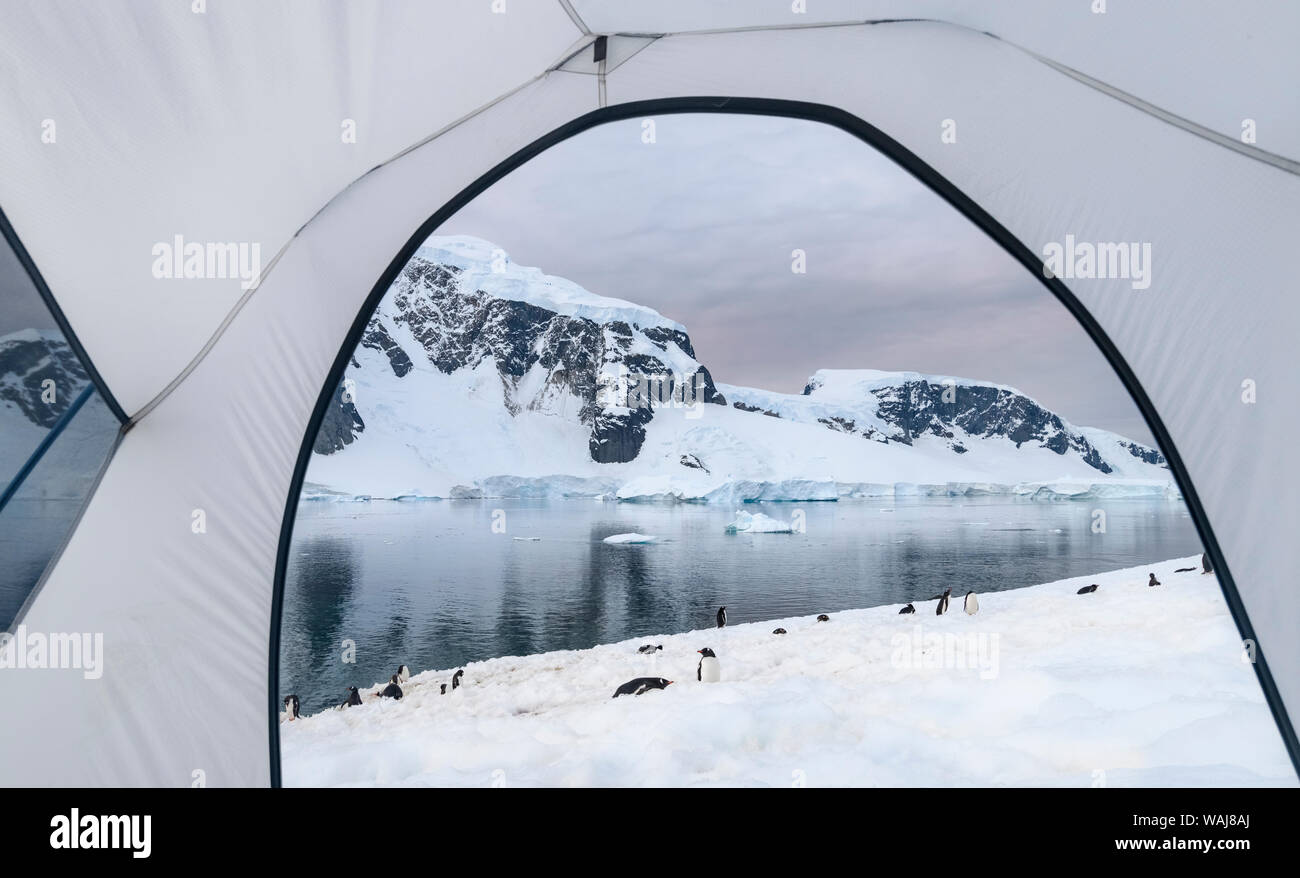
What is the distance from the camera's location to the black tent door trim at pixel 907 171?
2128 millimetres

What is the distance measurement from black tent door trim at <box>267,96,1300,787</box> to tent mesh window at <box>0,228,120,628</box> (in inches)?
23.3

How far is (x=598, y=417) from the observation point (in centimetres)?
10756

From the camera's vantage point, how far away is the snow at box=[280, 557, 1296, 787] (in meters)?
3.46

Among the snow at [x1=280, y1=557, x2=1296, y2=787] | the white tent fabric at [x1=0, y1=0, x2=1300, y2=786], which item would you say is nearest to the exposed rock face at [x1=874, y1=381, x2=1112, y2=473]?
the snow at [x1=280, y1=557, x2=1296, y2=787]

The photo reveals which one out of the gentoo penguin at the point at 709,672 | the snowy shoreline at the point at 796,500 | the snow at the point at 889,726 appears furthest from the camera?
the snowy shoreline at the point at 796,500

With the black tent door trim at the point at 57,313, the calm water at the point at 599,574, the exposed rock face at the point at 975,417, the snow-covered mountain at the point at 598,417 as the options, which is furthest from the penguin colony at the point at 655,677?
the exposed rock face at the point at 975,417

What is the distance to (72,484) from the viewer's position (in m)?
2.18

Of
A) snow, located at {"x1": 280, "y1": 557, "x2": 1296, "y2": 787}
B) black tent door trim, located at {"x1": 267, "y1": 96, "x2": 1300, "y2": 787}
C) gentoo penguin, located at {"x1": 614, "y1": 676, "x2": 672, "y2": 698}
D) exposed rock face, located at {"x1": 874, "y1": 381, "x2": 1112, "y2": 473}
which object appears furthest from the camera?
exposed rock face, located at {"x1": 874, "y1": 381, "x2": 1112, "y2": 473}

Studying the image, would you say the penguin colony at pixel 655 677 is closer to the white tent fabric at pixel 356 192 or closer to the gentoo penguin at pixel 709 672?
the gentoo penguin at pixel 709 672

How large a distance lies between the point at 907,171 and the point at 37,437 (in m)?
3.01

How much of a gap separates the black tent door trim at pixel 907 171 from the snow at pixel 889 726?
27.3 inches

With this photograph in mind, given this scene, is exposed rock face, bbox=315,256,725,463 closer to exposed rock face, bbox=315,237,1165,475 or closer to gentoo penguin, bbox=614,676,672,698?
exposed rock face, bbox=315,237,1165,475
